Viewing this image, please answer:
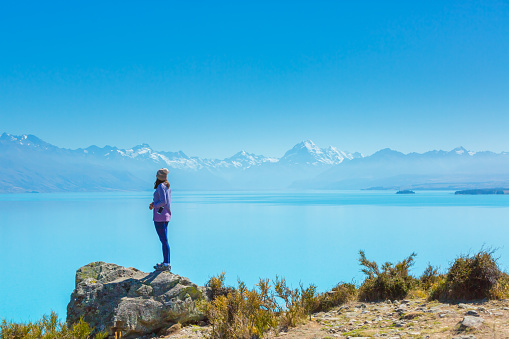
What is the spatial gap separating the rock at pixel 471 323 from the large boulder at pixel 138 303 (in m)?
5.43

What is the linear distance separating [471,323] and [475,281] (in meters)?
2.61

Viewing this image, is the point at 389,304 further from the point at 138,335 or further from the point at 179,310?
the point at 138,335

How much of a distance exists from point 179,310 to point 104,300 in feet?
5.63

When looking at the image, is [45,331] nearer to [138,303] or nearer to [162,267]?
[138,303]

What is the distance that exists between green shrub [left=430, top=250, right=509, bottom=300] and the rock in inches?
83.7

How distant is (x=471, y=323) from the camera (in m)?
6.46

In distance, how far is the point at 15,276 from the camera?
105 ft

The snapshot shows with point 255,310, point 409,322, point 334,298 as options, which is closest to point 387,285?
point 334,298

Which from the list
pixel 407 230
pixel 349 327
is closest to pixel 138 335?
pixel 349 327

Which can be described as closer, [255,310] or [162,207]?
[255,310]

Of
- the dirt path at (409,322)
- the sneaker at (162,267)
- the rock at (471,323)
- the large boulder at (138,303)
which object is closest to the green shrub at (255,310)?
the dirt path at (409,322)

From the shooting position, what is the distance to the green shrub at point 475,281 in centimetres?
852

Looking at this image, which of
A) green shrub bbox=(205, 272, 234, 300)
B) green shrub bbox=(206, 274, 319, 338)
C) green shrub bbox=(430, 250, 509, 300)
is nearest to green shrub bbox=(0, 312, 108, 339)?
green shrub bbox=(206, 274, 319, 338)

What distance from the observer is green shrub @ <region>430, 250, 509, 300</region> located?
8.52 metres
